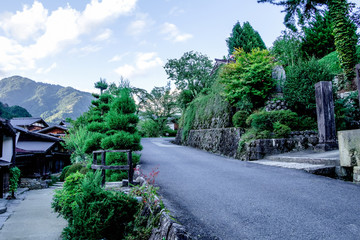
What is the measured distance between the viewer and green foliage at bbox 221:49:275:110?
40.5 feet

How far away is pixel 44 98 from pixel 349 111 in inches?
5667

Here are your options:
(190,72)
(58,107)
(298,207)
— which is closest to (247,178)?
(298,207)

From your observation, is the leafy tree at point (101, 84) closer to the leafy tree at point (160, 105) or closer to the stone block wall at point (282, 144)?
the stone block wall at point (282, 144)

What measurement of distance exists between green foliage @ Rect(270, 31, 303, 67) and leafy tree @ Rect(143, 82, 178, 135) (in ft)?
88.5

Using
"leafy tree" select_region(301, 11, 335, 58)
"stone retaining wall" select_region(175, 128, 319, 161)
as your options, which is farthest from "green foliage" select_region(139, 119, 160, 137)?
"leafy tree" select_region(301, 11, 335, 58)

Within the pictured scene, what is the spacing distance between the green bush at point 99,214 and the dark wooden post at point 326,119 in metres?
7.93

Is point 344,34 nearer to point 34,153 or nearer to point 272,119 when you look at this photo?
point 272,119

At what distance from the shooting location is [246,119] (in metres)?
12.3

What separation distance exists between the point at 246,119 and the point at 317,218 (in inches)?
360

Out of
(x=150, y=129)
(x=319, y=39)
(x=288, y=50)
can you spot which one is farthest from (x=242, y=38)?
(x=150, y=129)

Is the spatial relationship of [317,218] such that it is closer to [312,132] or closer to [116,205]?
[116,205]

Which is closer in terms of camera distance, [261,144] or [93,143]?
[261,144]

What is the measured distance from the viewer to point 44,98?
12650cm

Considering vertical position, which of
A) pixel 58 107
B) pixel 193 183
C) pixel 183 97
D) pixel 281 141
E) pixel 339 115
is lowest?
pixel 193 183
